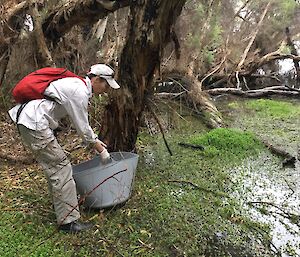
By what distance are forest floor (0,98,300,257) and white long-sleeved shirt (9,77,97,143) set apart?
96cm

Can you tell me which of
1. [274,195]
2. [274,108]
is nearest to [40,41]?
[274,195]

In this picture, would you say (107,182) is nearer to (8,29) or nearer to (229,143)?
(229,143)

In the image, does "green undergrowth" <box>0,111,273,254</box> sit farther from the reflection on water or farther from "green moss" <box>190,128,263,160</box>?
"green moss" <box>190,128,263,160</box>

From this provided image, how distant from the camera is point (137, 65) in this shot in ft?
13.1

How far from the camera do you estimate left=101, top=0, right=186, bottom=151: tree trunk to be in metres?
3.60

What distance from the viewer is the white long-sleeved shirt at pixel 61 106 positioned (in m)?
2.83

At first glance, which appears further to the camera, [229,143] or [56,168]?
A: [229,143]

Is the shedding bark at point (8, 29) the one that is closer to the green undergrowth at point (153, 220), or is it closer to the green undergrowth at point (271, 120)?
the green undergrowth at point (153, 220)

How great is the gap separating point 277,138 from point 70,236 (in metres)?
4.25

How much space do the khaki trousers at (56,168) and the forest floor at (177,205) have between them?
23 cm

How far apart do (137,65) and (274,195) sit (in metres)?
2.10

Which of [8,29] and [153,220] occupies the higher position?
[8,29]

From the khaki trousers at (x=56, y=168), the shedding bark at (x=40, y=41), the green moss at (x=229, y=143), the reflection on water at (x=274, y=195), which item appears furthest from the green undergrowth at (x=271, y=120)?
the khaki trousers at (x=56, y=168)

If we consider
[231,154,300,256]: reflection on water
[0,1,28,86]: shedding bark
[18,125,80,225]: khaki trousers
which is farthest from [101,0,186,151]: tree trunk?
[0,1,28,86]: shedding bark
